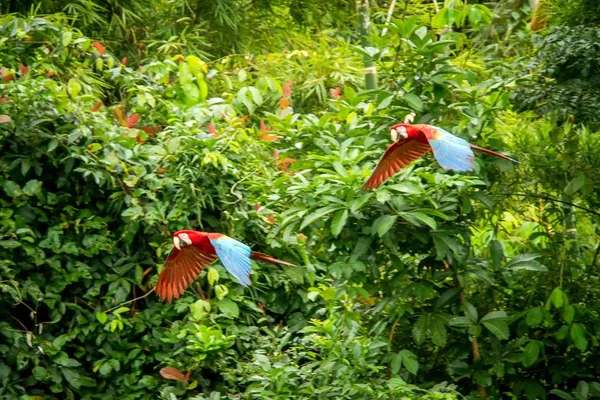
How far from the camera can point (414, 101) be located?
10.4 feet

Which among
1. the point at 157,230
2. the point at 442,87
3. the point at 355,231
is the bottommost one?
the point at 157,230

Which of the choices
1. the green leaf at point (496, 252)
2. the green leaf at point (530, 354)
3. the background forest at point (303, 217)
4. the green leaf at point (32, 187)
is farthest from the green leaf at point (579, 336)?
the green leaf at point (32, 187)

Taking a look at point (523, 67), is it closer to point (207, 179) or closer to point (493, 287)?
point (493, 287)

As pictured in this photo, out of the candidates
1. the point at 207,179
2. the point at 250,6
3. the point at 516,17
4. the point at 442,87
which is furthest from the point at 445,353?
the point at 516,17

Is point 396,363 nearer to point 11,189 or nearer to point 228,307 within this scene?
point 228,307

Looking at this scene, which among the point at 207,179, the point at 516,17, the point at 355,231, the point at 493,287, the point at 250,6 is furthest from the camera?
the point at 516,17

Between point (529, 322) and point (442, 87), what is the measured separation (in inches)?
31.6

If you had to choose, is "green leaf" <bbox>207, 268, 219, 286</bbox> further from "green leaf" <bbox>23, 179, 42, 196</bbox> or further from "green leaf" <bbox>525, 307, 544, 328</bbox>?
"green leaf" <bbox>525, 307, 544, 328</bbox>

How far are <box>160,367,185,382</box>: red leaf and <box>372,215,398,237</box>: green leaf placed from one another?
3.53 ft

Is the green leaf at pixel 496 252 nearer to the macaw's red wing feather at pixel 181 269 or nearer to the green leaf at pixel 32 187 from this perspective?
the macaw's red wing feather at pixel 181 269

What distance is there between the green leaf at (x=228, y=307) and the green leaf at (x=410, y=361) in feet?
2.65

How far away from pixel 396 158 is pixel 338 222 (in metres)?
0.28

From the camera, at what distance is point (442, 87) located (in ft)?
10.5

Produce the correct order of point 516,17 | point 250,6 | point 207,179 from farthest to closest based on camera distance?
1. point 516,17
2. point 250,6
3. point 207,179
